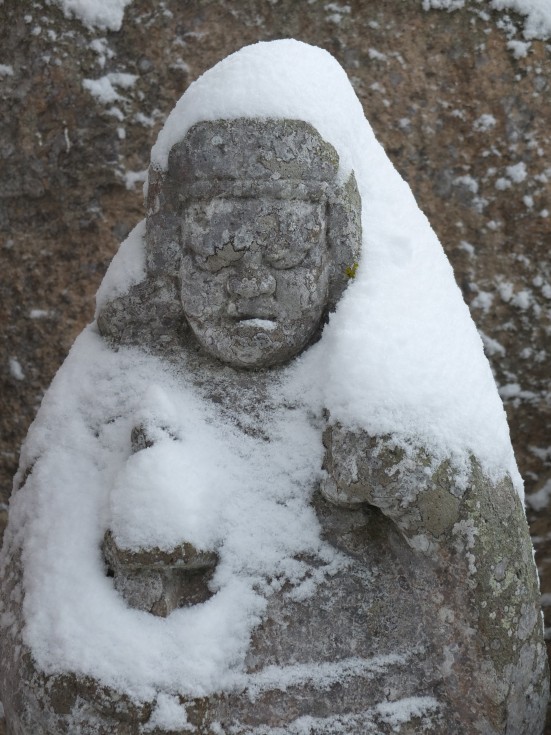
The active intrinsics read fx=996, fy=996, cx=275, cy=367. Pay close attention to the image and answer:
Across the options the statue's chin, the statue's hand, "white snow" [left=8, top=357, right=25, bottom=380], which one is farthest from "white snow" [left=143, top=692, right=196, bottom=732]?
"white snow" [left=8, top=357, right=25, bottom=380]

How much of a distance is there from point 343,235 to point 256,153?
0.22 meters

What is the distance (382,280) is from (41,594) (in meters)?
0.82

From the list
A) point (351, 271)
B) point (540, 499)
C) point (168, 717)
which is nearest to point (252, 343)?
point (351, 271)

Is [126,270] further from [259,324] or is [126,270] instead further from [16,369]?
[16,369]

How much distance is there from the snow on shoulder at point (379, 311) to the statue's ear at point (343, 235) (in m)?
0.02

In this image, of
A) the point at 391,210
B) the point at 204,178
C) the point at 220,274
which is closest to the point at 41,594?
the point at 220,274

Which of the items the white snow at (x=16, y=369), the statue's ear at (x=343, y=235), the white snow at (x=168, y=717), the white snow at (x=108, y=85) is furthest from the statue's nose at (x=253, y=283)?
the white snow at (x=16, y=369)

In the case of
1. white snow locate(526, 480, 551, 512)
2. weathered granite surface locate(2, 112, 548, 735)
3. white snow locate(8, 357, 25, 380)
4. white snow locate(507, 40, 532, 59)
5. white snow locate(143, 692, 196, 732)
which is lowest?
white snow locate(526, 480, 551, 512)

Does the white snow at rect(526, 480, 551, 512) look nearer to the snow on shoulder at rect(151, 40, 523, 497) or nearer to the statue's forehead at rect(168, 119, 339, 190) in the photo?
the snow on shoulder at rect(151, 40, 523, 497)

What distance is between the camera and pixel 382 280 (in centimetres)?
179

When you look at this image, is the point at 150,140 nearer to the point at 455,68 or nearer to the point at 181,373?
the point at 455,68

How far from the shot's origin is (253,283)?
1.72 metres

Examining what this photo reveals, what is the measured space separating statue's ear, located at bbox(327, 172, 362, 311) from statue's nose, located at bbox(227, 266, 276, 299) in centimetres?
13

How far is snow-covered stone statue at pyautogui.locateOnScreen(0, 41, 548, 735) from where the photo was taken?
1658mm
